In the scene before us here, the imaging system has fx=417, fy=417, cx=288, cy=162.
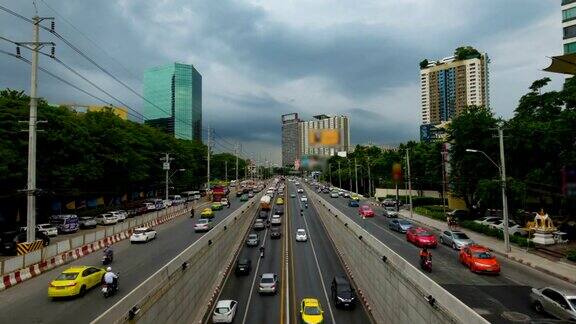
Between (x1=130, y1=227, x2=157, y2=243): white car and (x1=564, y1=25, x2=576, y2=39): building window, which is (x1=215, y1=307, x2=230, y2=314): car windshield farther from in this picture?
(x1=564, y1=25, x2=576, y2=39): building window

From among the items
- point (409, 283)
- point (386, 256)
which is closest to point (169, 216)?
point (386, 256)

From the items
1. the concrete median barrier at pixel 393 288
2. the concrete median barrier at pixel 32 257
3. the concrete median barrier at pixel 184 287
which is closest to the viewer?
the concrete median barrier at pixel 393 288

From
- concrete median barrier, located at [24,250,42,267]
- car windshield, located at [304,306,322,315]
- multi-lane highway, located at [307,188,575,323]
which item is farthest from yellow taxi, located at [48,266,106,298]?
multi-lane highway, located at [307,188,575,323]

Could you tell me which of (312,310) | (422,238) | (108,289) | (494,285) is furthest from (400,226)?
(108,289)

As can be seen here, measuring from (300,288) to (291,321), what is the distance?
8.08 metres

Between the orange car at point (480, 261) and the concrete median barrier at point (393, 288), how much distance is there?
6.87 m

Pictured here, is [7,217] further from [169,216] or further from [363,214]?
[363,214]

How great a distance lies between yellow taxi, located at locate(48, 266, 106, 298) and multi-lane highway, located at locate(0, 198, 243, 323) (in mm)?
422

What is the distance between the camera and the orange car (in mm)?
28487

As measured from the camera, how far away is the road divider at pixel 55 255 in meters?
25.8

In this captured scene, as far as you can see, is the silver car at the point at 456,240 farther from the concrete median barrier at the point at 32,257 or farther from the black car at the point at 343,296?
the concrete median barrier at the point at 32,257

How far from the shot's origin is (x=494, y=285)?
25.9 m

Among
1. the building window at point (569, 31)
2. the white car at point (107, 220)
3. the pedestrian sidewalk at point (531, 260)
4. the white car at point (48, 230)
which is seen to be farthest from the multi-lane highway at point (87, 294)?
the building window at point (569, 31)

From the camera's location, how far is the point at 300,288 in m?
35.4
